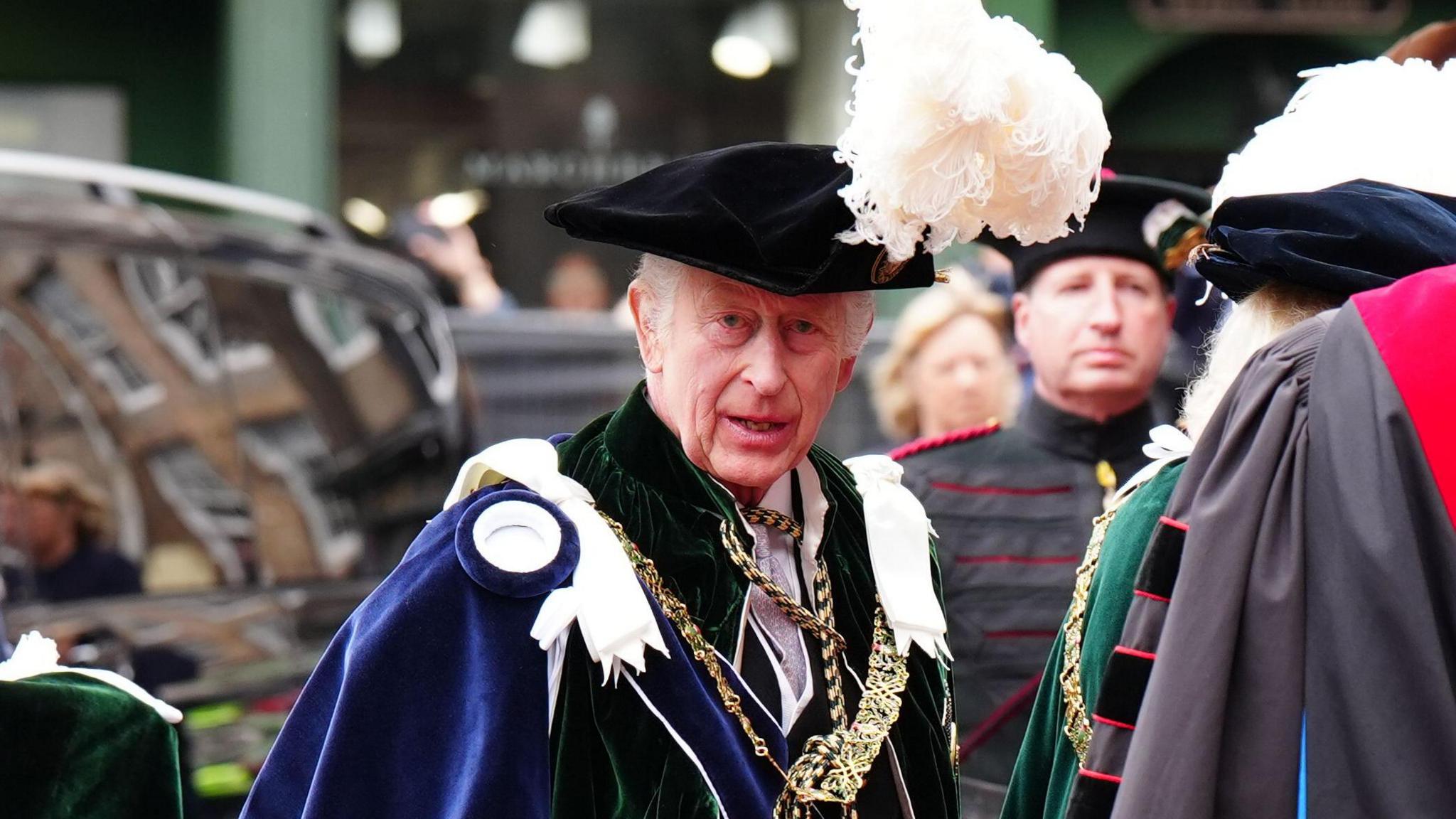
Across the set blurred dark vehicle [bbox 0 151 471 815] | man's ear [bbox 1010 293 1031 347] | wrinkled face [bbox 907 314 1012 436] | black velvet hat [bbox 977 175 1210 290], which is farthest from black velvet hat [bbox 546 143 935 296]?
blurred dark vehicle [bbox 0 151 471 815]

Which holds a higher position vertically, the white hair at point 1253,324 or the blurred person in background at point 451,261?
the white hair at point 1253,324

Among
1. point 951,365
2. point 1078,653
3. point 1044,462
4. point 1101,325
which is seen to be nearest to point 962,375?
point 951,365

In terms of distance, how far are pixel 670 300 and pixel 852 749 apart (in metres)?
0.65

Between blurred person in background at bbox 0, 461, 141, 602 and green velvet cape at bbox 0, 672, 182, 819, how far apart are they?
98.3 inches

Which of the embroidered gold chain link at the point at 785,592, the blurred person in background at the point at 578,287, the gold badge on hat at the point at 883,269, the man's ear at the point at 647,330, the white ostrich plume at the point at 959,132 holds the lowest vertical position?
the blurred person in background at the point at 578,287

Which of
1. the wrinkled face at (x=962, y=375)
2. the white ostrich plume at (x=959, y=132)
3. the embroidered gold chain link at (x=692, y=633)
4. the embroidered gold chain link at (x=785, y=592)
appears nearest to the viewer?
the white ostrich plume at (x=959, y=132)

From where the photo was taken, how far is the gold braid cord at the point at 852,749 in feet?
8.47

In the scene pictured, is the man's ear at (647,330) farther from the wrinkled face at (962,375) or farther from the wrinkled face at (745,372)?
the wrinkled face at (962,375)

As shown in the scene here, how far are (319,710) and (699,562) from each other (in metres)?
0.54

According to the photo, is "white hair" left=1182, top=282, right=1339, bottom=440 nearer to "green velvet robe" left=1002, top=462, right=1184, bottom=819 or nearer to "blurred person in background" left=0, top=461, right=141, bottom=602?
"green velvet robe" left=1002, top=462, right=1184, bottom=819

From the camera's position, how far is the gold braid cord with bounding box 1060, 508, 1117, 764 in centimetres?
289

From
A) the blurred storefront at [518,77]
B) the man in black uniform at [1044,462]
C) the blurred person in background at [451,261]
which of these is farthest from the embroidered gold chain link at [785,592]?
the blurred storefront at [518,77]

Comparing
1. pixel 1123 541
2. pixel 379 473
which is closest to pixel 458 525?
pixel 1123 541

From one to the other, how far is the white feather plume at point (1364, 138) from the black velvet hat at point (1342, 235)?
0.13 feet
